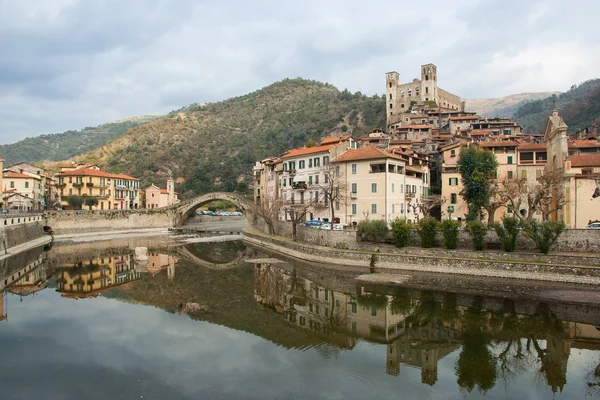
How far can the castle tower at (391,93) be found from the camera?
10569 cm

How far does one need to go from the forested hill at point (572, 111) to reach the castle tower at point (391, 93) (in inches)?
1431

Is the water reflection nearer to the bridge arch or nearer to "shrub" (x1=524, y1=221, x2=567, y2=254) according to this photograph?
"shrub" (x1=524, y1=221, x2=567, y2=254)

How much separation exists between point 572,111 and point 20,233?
129076 millimetres

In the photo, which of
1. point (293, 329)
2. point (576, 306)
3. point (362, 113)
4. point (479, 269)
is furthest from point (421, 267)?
point (362, 113)

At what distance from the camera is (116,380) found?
14398 millimetres

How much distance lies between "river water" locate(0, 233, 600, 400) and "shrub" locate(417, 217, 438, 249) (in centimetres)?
468

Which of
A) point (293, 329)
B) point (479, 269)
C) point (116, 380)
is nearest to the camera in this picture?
point (116, 380)

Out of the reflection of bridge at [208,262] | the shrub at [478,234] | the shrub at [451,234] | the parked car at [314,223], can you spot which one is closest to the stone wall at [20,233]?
the reflection of bridge at [208,262]

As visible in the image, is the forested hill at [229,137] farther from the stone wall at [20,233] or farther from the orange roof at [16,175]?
the stone wall at [20,233]

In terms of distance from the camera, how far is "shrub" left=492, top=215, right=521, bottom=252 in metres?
29.5

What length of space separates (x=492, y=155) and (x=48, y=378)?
4380 cm

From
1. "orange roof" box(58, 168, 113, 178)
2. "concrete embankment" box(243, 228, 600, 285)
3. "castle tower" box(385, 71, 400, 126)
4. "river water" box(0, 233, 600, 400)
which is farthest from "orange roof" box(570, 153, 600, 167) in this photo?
"castle tower" box(385, 71, 400, 126)

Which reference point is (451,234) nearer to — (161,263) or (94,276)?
(161,263)

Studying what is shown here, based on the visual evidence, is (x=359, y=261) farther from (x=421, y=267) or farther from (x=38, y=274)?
(x=38, y=274)
